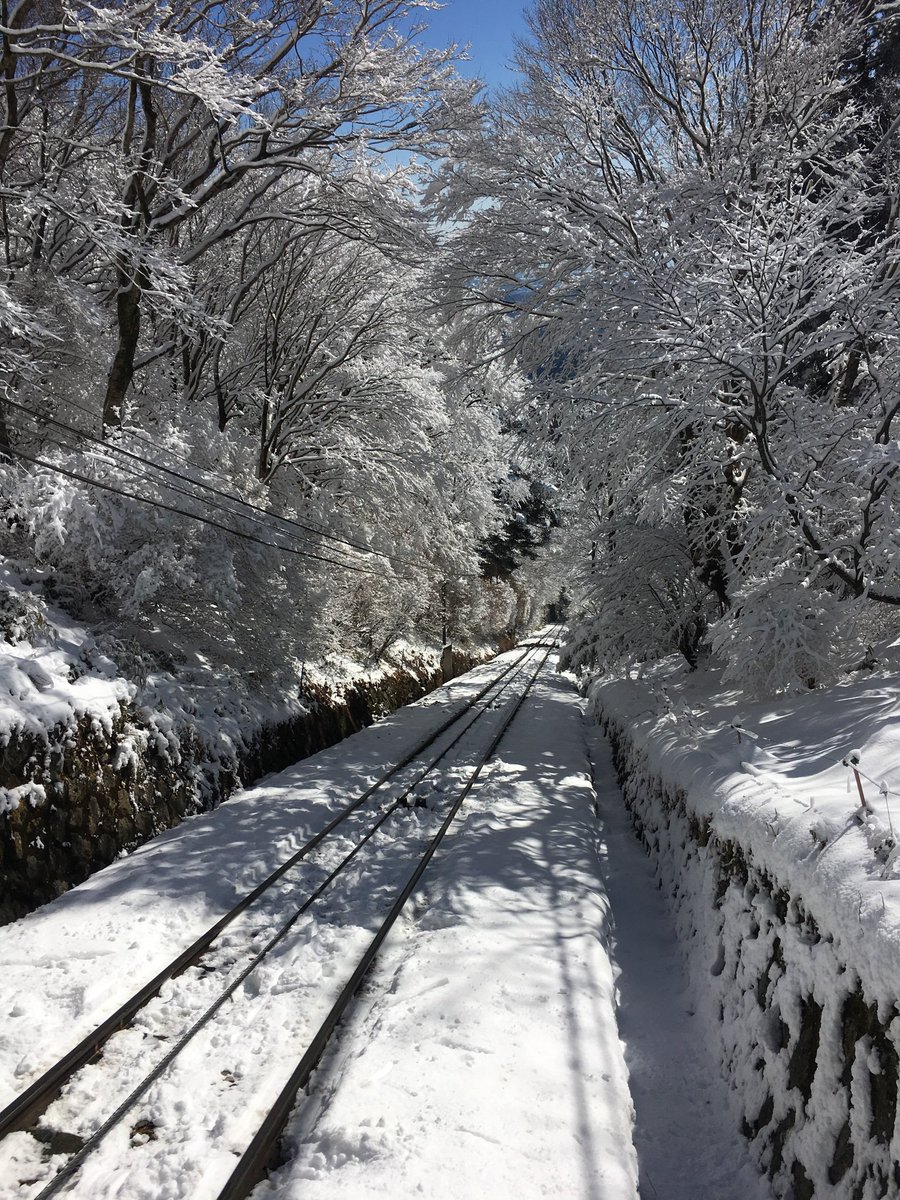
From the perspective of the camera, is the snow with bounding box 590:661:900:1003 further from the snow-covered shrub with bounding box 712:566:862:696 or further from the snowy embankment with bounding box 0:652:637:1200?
the snowy embankment with bounding box 0:652:637:1200

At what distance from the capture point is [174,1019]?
4.94 m

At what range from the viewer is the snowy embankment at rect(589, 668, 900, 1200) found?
3.03 metres

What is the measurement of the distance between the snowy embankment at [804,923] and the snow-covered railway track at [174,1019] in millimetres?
2676

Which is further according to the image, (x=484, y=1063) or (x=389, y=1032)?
(x=389, y=1032)

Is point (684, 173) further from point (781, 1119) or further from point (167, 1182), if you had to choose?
point (167, 1182)

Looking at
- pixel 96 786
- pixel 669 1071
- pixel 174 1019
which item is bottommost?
pixel 669 1071

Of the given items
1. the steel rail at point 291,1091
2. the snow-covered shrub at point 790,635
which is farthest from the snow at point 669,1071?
the snow-covered shrub at point 790,635

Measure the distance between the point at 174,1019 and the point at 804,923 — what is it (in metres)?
4.19

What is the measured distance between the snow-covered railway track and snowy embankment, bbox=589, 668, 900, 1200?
2.68 meters

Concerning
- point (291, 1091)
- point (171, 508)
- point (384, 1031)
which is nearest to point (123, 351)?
point (171, 508)

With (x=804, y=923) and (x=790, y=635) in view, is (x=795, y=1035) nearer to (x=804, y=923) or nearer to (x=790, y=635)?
(x=804, y=923)

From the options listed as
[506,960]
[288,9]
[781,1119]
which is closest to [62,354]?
[288,9]

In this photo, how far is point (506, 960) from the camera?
5.50m

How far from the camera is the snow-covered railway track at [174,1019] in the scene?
3.80 metres
